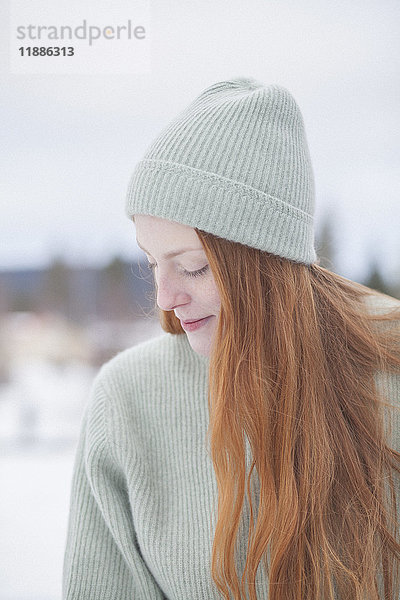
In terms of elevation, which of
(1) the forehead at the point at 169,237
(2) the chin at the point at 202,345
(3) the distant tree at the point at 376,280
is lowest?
(2) the chin at the point at 202,345

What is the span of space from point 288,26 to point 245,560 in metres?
1.32

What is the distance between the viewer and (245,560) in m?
1.08

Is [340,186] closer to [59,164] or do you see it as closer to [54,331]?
[59,164]

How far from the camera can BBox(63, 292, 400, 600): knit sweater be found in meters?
1.08

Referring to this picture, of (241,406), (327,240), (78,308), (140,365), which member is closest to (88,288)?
(78,308)

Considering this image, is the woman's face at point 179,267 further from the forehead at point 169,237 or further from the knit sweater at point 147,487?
the knit sweater at point 147,487

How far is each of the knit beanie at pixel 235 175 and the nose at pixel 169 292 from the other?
4.3 inches

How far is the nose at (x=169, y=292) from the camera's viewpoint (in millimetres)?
976

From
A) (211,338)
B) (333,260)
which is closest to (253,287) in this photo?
(211,338)

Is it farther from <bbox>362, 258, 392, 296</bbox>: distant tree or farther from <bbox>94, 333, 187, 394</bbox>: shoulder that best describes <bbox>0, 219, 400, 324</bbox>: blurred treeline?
<bbox>94, 333, 187, 394</bbox>: shoulder

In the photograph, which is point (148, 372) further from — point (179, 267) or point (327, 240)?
point (327, 240)

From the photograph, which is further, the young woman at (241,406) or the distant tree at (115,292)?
the distant tree at (115,292)

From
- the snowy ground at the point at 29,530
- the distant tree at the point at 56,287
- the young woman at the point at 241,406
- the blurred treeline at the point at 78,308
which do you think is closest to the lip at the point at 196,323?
the young woman at the point at 241,406

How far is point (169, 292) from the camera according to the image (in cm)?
98
